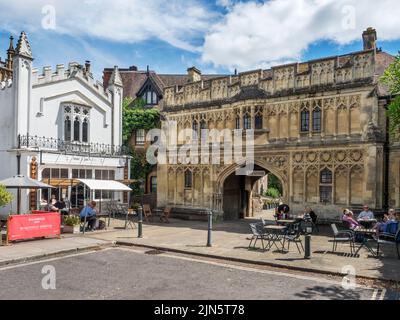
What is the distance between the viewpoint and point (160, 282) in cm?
927

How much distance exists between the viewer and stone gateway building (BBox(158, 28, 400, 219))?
18.0 m

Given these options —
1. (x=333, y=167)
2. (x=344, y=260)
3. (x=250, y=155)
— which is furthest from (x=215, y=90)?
(x=344, y=260)

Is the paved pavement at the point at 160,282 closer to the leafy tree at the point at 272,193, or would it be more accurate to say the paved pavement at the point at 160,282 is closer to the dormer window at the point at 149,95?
the dormer window at the point at 149,95

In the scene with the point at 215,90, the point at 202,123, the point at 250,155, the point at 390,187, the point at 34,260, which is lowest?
the point at 34,260

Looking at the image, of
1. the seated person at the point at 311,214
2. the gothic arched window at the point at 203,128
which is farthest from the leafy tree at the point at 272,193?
the seated person at the point at 311,214

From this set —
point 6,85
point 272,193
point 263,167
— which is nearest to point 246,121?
point 263,167

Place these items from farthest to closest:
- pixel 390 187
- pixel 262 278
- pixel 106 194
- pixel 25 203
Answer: pixel 106 194 < pixel 25 203 < pixel 390 187 < pixel 262 278

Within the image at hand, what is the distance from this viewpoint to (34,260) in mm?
11797

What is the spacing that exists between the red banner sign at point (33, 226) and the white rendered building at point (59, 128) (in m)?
4.73

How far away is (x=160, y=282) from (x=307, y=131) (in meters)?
13.7

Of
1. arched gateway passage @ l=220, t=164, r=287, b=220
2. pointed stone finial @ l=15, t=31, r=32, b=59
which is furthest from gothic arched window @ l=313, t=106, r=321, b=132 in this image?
pointed stone finial @ l=15, t=31, r=32, b=59

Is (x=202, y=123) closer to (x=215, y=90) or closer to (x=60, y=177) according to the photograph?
(x=215, y=90)

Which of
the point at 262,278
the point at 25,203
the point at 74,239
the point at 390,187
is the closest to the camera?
the point at 262,278

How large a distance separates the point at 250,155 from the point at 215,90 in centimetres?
517
